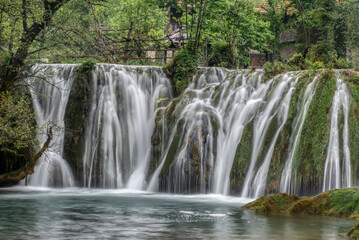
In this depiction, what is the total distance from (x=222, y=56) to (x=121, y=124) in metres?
7.96

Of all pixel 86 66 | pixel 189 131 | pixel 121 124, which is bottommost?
pixel 189 131

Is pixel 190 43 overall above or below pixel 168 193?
above

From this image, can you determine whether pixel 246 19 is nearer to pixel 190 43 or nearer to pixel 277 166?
pixel 190 43

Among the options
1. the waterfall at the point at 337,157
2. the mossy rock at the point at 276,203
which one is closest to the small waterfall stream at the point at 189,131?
the waterfall at the point at 337,157

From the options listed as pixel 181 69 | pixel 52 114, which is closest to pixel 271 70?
pixel 181 69

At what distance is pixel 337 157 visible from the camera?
62.4 ft

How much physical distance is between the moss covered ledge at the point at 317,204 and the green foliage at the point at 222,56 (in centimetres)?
1583

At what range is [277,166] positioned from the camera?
66.0 feet

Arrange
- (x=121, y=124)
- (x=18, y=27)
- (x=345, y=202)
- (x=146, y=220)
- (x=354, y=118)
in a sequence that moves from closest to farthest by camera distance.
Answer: (x=345, y=202) < (x=146, y=220) < (x=354, y=118) < (x=18, y=27) < (x=121, y=124)

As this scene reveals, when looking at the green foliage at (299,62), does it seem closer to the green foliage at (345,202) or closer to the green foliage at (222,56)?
the green foliage at (222,56)

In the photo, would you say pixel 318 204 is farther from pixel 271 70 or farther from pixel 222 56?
pixel 222 56

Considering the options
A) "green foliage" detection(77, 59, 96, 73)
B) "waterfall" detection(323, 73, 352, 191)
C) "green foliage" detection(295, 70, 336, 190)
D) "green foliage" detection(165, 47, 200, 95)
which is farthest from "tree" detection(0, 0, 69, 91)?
"waterfall" detection(323, 73, 352, 191)

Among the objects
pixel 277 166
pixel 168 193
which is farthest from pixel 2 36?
pixel 277 166

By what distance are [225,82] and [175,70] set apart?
3151 millimetres
